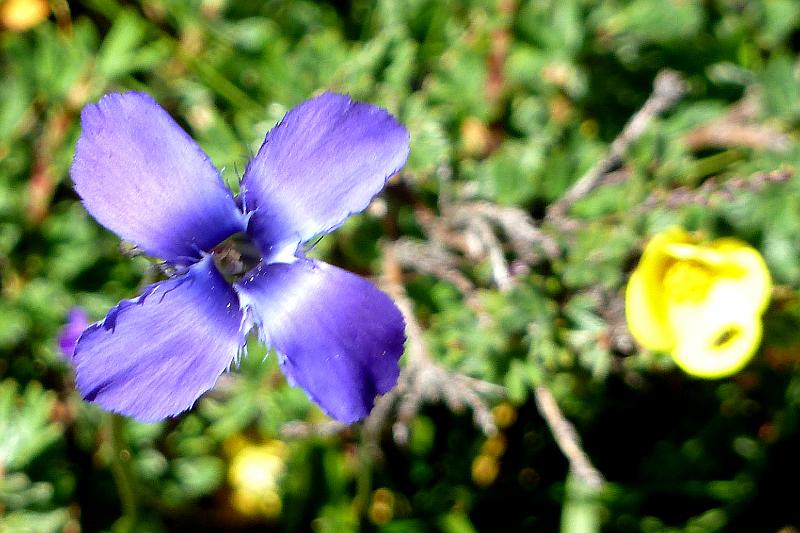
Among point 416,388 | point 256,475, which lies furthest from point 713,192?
point 256,475

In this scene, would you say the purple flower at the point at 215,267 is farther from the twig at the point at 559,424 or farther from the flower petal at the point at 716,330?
the flower petal at the point at 716,330

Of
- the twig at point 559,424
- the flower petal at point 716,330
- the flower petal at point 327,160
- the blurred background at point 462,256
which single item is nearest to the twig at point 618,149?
the blurred background at point 462,256

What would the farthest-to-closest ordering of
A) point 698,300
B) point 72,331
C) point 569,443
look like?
point 698,300
point 569,443
point 72,331

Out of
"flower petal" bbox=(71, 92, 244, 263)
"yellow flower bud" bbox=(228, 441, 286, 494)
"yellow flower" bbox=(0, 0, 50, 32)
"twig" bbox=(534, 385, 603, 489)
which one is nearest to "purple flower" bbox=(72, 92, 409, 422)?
"flower petal" bbox=(71, 92, 244, 263)

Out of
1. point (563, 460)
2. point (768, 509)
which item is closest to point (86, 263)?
point (563, 460)

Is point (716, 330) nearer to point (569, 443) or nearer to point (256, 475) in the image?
point (569, 443)
